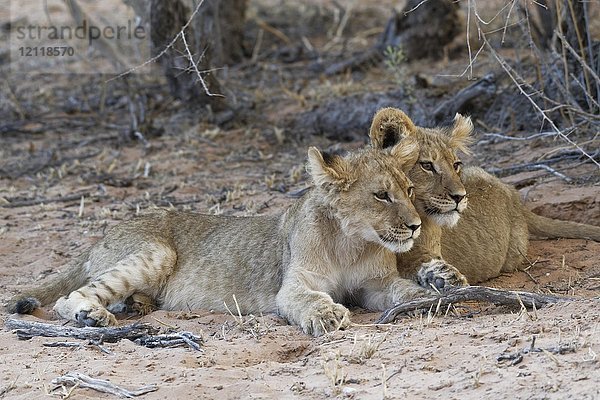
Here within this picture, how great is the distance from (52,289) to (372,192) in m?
2.16

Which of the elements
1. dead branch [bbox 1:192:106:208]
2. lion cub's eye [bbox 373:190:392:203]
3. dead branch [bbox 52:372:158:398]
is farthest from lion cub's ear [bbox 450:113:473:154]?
dead branch [bbox 1:192:106:208]

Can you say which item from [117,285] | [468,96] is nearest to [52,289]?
[117,285]

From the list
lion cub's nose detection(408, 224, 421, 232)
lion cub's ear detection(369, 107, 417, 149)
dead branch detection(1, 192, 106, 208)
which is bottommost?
dead branch detection(1, 192, 106, 208)

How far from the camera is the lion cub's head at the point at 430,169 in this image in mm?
5848

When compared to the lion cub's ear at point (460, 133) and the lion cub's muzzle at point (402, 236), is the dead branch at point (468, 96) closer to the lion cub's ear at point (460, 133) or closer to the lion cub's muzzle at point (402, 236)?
the lion cub's ear at point (460, 133)

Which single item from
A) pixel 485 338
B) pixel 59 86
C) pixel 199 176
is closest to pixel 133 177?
Result: pixel 199 176

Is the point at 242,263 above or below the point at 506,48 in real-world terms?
below

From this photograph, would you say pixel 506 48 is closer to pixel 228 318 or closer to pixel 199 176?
pixel 199 176

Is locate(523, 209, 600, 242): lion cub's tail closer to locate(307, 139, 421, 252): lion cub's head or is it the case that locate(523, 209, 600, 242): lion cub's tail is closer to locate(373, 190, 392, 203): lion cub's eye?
locate(307, 139, 421, 252): lion cub's head

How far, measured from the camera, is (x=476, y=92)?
30.9ft

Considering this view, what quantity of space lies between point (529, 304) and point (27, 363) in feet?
7.85

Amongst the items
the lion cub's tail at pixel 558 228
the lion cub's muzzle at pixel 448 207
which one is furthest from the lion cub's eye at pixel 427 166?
the lion cub's tail at pixel 558 228

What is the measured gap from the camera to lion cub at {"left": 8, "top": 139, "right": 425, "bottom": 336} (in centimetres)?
563

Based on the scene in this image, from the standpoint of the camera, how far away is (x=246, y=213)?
8117 mm
